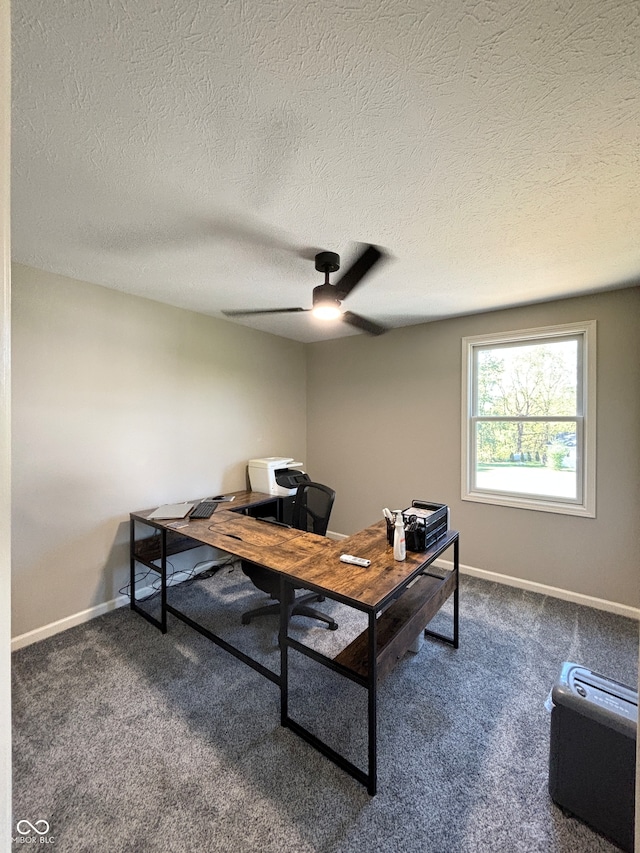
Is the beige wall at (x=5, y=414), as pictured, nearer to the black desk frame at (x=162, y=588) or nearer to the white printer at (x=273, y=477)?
the black desk frame at (x=162, y=588)

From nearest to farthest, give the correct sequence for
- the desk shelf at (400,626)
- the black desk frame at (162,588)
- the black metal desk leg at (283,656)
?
the desk shelf at (400,626) → the black metal desk leg at (283,656) → the black desk frame at (162,588)

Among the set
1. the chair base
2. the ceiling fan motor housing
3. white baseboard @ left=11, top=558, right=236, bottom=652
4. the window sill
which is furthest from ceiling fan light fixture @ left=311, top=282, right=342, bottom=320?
white baseboard @ left=11, top=558, right=236, bottom=652

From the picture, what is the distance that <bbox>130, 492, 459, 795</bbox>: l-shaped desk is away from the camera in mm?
1429

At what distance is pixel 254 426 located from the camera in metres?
3.89

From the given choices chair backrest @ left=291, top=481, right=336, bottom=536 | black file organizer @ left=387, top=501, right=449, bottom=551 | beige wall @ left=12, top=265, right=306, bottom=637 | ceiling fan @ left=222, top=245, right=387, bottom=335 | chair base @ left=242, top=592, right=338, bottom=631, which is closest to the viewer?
black file organizer @ left=387, top=501, right=449, bottom=551

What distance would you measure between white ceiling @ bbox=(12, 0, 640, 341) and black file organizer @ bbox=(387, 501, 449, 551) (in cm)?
155

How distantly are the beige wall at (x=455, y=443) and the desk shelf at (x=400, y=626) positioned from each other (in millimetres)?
1238

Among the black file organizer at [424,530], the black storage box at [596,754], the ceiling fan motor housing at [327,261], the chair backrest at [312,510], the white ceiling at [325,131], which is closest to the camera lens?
the white ceiling at [325,131]

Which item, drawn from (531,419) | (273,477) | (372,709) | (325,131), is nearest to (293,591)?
(372,709)

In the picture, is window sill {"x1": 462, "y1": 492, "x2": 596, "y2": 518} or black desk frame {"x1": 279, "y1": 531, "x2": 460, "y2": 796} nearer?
black desk frame {"x1": 279, "y1": 531, "x2": 460, "y2": 796}

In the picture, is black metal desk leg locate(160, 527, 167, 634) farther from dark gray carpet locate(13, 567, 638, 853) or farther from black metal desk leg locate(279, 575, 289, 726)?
black metal desk leg locate(279, 575, 289, 726)

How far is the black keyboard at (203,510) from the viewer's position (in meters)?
2.64

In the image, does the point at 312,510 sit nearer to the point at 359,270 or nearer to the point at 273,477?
the point at 273,477

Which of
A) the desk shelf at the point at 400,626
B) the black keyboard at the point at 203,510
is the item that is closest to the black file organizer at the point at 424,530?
the desk shelf at the point at 400,626
